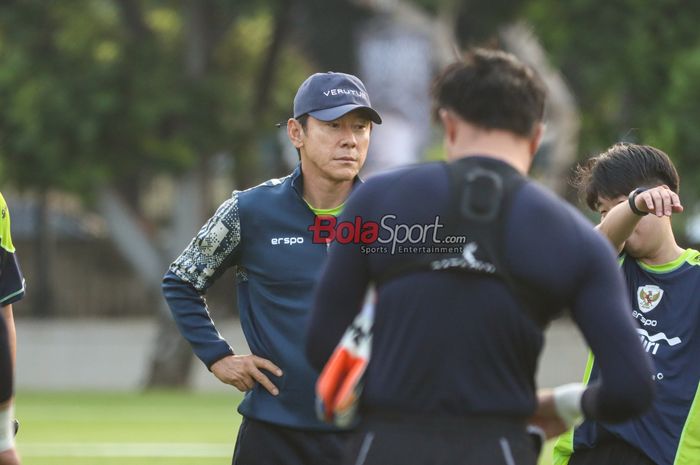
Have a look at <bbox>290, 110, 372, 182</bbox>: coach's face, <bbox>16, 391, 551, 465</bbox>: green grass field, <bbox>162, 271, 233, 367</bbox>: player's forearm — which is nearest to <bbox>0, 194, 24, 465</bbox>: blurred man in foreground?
<bbox>162, 271, 233, 367</bbox>: player's forearm

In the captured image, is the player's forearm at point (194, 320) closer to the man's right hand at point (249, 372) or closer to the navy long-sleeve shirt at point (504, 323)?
the man's right hand at point (249, 372)

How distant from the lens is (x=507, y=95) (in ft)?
13.4

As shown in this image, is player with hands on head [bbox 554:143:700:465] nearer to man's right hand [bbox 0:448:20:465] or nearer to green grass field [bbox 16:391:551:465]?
man's right hand [bbox 0:448:20:465]

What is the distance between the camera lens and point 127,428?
17672mm

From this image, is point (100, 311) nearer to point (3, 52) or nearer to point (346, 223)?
point (3, 52)

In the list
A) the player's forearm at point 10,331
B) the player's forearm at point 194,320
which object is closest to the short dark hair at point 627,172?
the player's forearm at point 194,320

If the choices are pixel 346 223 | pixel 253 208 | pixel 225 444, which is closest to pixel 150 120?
pixel 225 444

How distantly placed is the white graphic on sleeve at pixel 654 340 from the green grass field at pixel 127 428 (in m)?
7.83

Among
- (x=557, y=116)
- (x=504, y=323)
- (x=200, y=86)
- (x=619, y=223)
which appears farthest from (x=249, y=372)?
(x=557, y=116)

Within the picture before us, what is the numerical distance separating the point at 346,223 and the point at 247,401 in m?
2.18

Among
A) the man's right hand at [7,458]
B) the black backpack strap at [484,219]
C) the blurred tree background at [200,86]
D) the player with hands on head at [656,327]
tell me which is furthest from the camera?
the blurred tree background at [200,86]
